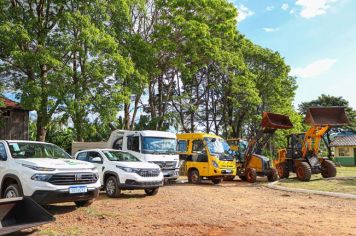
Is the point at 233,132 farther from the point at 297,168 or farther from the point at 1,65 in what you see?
the point at 1,65

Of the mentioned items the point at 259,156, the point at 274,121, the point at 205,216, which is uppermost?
the point at 274,121

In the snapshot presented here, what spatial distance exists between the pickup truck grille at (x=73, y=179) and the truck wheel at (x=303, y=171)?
1281 centimetres

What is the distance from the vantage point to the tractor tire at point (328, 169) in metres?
21.3

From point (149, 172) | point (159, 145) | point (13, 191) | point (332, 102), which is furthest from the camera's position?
point (332, 102)

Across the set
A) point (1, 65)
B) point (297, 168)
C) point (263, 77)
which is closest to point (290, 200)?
point (297, 168)

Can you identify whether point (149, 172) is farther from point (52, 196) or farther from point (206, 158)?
point (206, 158)

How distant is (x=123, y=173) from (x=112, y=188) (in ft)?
2.49

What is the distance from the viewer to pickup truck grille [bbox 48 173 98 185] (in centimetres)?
937

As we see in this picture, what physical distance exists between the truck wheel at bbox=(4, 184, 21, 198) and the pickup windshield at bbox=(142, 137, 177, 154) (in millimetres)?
8036

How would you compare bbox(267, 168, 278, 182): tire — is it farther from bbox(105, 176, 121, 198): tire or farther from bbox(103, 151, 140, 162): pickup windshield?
bbox(105, 176, 121, 198): tire

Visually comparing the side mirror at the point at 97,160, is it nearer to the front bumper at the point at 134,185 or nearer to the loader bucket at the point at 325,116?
the front bumper at the point at 134,185

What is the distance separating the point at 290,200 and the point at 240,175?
29.2ft

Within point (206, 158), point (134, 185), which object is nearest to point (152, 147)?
point (206, 158)

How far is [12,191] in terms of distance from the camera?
9633 mm
